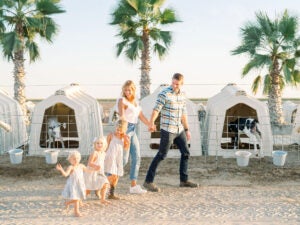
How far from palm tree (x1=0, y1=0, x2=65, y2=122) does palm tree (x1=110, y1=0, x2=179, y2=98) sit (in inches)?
97.6

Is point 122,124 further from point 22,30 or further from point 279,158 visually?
point 22,30

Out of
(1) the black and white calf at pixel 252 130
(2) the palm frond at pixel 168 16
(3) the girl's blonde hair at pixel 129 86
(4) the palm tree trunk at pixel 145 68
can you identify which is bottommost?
(1) the black and white calf at pixel 252 130

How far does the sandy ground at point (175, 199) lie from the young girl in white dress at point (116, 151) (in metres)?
0.44

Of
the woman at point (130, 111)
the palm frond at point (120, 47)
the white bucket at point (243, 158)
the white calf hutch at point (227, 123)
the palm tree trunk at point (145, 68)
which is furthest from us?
the palm tree trunk at point (145, 68)

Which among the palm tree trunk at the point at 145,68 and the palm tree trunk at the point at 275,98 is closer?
the palm tree trunk at the point at 275,98

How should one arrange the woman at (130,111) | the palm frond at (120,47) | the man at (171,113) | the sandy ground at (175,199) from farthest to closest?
the palm frond at (120,47)
the man at (171,113)
the woman at (130,111)
the sandy ground at (175,199)

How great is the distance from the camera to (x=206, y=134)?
1109 cm

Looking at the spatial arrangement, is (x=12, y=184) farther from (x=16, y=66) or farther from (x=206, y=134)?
(x=16, y=66)

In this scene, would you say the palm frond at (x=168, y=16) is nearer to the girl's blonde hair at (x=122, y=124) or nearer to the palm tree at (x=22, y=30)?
the palm tree at (x=22, y=30)

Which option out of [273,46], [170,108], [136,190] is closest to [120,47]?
[273,46]

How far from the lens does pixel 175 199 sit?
624cm

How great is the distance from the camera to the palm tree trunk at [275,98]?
16.0 meters

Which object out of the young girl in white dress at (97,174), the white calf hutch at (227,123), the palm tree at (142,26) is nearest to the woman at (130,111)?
the young girl in white dress at (97,174)

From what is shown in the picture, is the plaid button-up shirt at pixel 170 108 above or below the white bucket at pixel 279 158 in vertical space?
above
